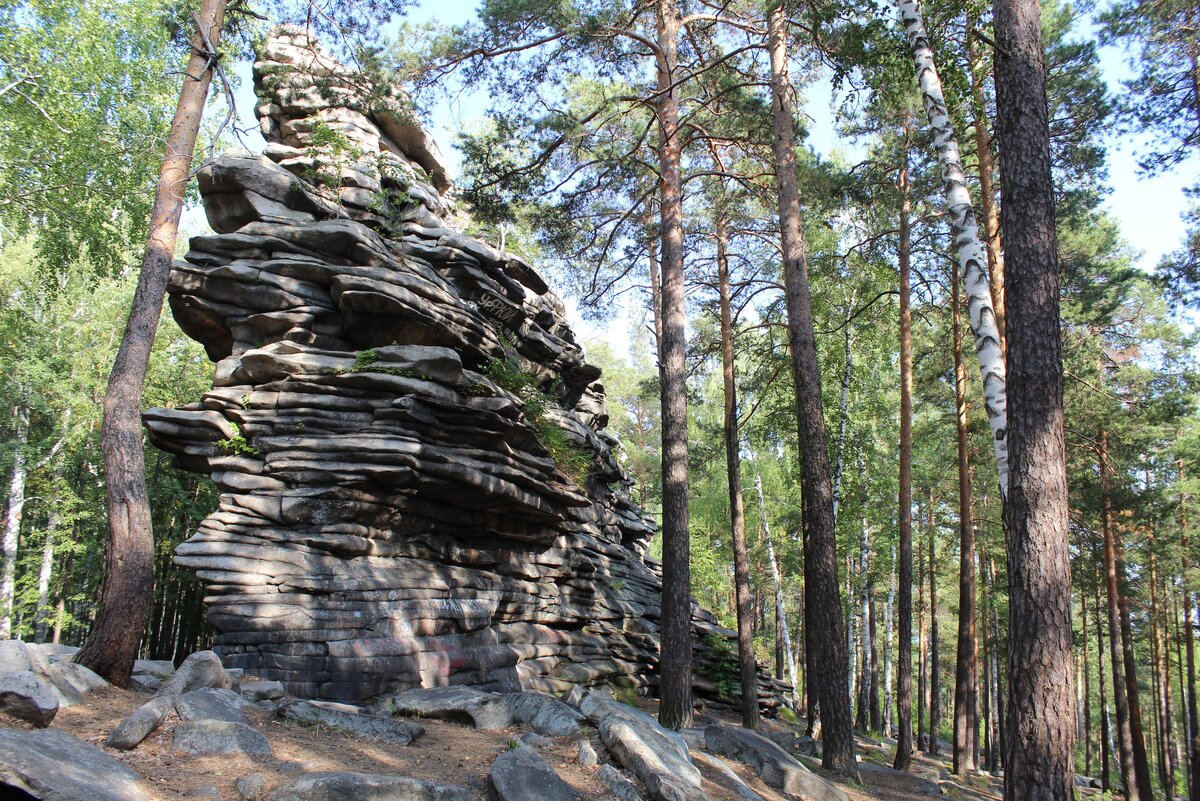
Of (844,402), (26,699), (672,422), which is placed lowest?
(26,699)

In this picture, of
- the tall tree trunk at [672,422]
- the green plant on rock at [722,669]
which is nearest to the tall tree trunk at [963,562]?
the green plant on rock at [722,669]

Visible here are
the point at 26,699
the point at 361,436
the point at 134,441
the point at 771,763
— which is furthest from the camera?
the point at 361,436

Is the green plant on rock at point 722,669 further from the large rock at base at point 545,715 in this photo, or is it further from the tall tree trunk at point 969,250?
the tall tree trunk at point 969,250

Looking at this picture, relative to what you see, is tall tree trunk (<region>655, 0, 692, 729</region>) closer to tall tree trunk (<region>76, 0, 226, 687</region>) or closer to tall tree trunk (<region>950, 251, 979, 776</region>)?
tall tree trunk (<region>76, 0, 226, 687</region>)

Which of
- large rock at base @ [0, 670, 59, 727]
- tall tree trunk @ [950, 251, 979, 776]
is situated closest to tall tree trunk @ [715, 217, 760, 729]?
tall tree trunk @ [950, 251, 979, 776]

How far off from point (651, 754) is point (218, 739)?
3.33m

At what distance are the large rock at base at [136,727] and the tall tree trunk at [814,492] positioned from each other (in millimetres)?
6984

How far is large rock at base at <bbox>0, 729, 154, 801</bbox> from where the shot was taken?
10.5 ft

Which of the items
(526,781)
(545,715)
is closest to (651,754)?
(526,781)

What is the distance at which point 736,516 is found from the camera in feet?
47.6

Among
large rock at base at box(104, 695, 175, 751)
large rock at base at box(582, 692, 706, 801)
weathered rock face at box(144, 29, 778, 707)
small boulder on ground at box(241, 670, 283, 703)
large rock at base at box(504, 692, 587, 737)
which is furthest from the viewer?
weathered rock face at box(144, 29, 778, 707)

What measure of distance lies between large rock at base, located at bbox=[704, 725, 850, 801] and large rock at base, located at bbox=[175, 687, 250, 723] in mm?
5219

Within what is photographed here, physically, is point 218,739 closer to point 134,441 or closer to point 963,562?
point 134,441

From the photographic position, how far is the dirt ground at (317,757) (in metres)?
4.26
